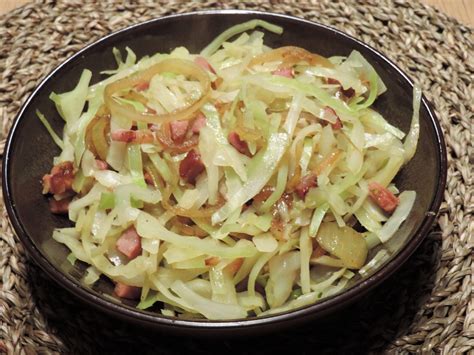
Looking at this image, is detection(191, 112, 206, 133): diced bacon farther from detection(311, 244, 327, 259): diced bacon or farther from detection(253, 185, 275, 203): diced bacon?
detection(311, 244, 327, 259): diced bacon

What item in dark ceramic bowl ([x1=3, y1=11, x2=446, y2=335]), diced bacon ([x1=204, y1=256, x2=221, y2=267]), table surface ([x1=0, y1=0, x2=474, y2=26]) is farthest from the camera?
table surface ([x1=0, y1=0, x2=474, y2=26])

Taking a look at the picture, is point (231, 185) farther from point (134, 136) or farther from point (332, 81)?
point (332, 81)

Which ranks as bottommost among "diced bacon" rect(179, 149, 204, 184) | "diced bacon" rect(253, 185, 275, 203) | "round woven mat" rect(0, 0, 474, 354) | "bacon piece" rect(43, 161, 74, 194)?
"round woven mat" rect(0, 0, 474, 354)

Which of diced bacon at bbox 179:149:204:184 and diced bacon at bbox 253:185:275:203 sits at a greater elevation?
diced bacon at bbox 179:149:204:184

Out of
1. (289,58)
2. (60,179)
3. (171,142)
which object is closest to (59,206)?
(60,179)

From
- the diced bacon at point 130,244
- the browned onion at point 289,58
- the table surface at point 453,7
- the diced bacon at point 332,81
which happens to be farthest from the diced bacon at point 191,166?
the table surface at point 453,7

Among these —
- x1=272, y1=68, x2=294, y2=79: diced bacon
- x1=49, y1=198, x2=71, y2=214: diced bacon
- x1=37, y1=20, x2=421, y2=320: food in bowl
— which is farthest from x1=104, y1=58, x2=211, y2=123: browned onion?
x1=49, y1=198, x2=71, y2=214: diced bacon

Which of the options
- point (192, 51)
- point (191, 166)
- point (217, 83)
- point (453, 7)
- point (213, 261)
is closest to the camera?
point (213, 261)

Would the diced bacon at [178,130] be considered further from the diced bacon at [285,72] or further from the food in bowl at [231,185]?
the diced bacon at [285,72]
